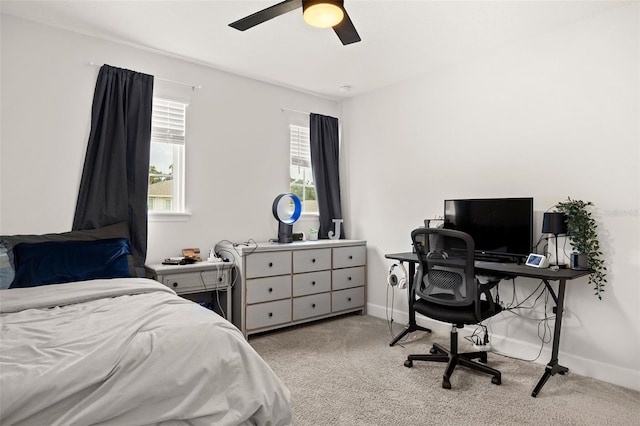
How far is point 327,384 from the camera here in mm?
2676

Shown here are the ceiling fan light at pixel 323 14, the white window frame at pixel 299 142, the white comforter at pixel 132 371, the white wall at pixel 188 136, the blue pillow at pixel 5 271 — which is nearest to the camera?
the white comforter at pixel 132 371

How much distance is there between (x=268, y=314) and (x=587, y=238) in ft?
8.81

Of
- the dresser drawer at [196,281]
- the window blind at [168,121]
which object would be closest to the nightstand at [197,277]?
the dresser drawer at [196,281]

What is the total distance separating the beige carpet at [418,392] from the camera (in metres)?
2.25

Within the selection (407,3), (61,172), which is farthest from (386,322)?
(61,172)

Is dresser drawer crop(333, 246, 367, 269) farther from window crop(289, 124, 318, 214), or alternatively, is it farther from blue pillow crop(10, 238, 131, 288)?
blue pillow crop(10, 238, 131, 288)

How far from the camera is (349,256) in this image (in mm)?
4359

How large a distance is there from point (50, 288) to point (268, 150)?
8.25 feet

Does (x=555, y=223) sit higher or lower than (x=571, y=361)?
higher

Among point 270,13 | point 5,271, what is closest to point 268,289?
point 5,271

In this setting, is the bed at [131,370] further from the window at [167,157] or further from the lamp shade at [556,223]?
the lamp shade at [556,223]

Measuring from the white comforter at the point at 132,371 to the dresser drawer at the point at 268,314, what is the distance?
172 centimetres

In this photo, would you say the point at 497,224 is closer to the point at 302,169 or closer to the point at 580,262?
the point at 580,262

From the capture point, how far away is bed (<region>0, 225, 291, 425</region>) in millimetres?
1239
